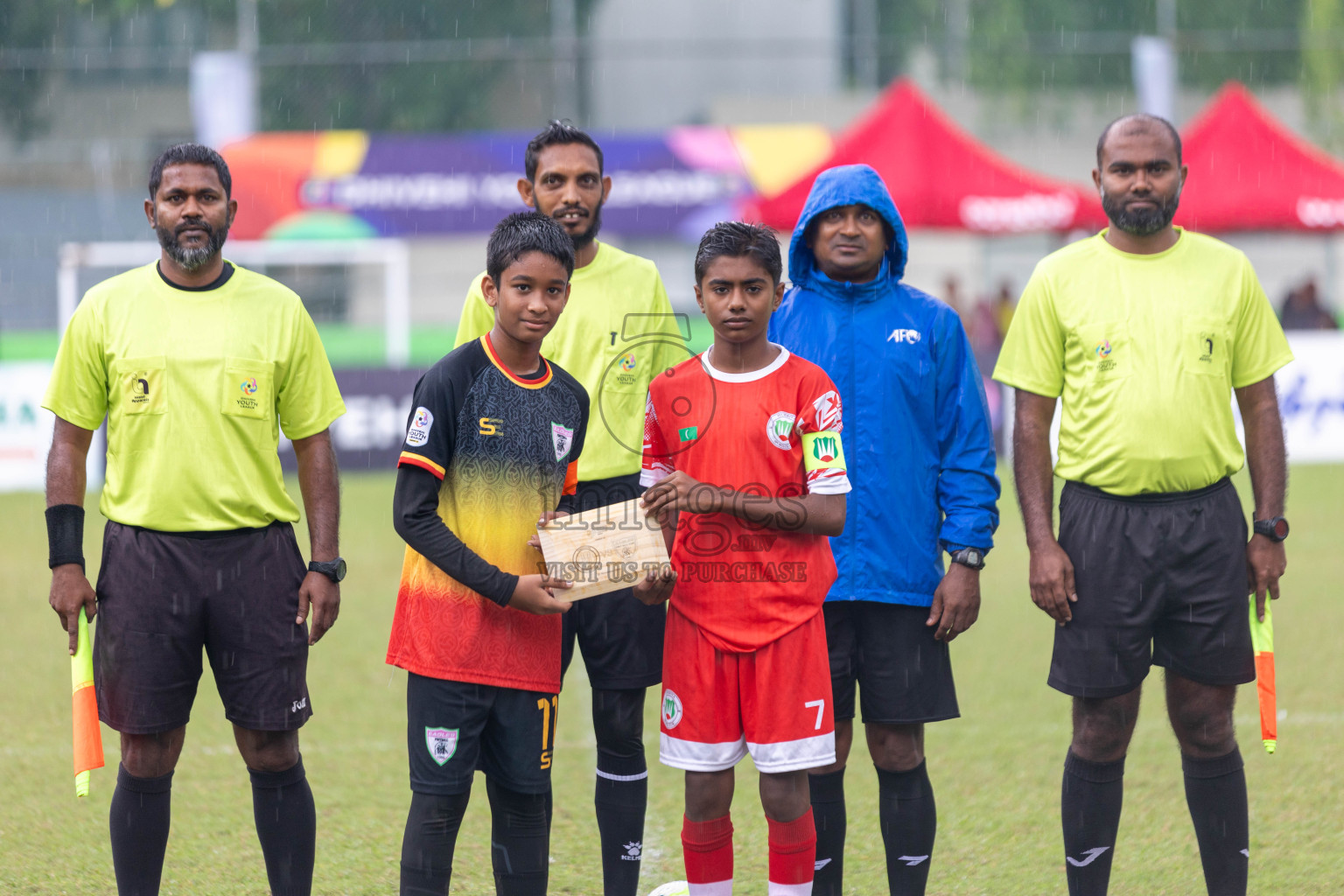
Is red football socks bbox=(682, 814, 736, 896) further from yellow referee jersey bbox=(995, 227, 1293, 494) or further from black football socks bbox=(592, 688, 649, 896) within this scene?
yellow referee jersey bbox=(995, 227, 1293, 494)

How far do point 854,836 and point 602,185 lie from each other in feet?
7.78

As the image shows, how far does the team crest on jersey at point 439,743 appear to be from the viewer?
3.51 meters

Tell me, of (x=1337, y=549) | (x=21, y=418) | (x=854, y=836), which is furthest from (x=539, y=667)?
(x=21, y=418)

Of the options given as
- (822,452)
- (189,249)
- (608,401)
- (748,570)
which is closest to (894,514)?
(822,452)

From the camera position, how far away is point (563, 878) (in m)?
4.55

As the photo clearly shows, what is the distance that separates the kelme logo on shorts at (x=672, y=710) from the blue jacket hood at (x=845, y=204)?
48.7 inches

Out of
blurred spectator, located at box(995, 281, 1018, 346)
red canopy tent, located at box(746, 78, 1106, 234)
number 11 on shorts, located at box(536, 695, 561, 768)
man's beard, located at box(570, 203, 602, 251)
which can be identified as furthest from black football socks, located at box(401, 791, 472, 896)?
blurred spectator, located at box(995, 281, 1018, 346)

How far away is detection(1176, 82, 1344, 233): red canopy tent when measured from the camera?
1583 cm

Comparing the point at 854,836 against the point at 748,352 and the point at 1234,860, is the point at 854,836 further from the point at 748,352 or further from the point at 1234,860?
the point at 748,352

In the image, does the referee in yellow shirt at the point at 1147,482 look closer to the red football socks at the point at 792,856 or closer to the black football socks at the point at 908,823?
the black football socks at the point at 908,823

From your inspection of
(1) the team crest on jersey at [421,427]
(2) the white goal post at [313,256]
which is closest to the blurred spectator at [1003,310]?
(2) the white goal post at [313,256]

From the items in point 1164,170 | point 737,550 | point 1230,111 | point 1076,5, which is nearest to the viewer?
point 737,550

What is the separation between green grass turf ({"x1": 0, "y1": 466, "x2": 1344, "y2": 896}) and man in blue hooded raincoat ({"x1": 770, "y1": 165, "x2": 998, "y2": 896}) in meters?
0.70

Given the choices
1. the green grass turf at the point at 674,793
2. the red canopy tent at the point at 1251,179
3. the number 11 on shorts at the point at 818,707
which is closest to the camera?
the number 11 on shorts at the point at 818,707
